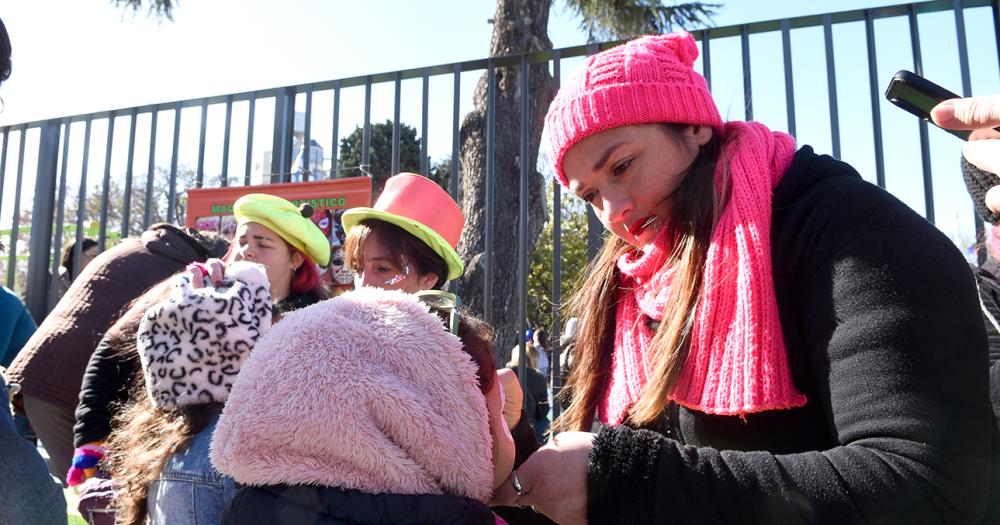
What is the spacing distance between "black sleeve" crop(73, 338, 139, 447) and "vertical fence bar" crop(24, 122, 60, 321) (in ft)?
9.29

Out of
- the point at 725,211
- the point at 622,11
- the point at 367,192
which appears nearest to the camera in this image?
the point at 725,211

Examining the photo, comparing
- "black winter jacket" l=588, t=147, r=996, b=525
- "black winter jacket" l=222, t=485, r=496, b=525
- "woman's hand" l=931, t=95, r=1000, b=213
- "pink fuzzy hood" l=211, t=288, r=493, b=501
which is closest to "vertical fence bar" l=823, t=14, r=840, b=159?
"black winter jacket" l=588, t=147, r=996, b=525

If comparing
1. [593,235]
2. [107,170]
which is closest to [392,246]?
[593,235]

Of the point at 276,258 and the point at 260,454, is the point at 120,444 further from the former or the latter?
the point at 276,258

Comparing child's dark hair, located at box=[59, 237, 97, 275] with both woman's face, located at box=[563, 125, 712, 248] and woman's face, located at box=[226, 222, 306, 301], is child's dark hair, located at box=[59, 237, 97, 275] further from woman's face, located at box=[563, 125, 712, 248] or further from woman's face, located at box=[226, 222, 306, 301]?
woman's face, located at box=[563, 125, 712, 248]

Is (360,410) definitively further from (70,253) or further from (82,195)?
(70,253)

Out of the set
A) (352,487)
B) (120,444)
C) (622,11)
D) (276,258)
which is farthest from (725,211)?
(622,11)

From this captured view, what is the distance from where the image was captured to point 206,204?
4109mm

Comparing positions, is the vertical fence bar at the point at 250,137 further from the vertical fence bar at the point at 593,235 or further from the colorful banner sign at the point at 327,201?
the vertical fence bar at the point at 593,235

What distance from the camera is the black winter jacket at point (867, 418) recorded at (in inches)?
36.6

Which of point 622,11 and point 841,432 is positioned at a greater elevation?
point 622,11

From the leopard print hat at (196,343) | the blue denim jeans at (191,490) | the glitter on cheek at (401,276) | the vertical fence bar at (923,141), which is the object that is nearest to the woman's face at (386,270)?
the glitter on cheek at (401,276)

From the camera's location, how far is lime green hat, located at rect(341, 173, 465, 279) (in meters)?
2.71

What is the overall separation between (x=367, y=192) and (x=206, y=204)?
3.58 feet
